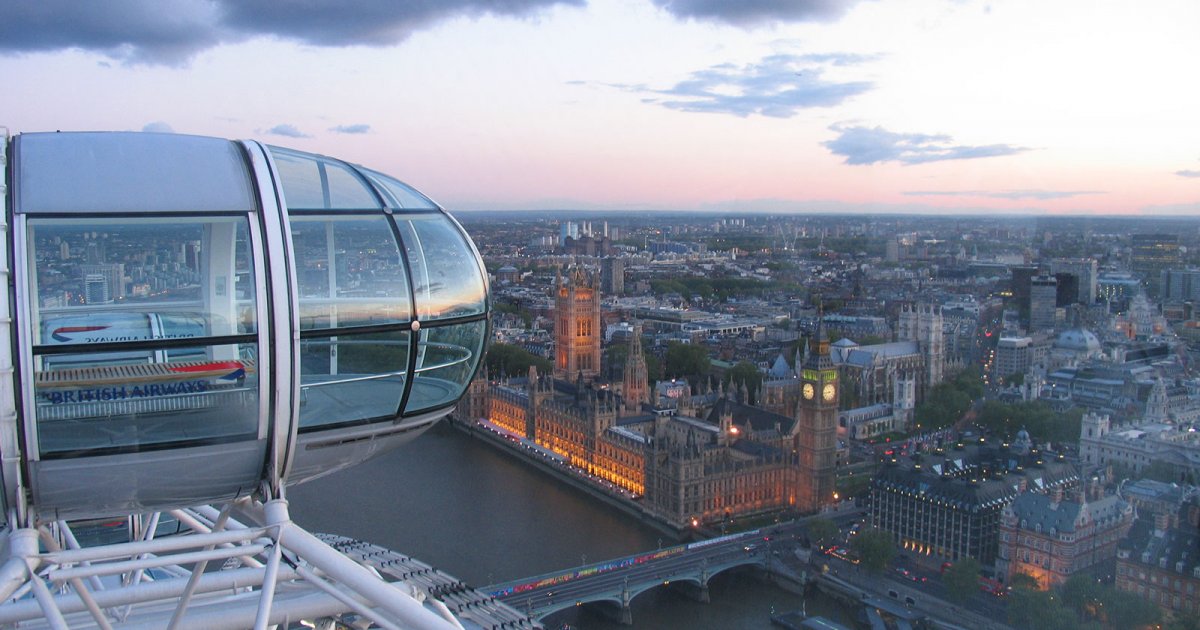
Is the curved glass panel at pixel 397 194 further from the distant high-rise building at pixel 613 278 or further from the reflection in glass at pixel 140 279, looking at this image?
the distant high-rise building at pixel 613 278

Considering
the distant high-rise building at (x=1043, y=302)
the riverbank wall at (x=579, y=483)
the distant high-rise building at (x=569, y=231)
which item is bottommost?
the riverbank wall at (x=579, y=483)

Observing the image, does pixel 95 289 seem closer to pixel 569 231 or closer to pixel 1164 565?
pixel 1164 565

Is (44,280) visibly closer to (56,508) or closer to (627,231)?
(56,508)

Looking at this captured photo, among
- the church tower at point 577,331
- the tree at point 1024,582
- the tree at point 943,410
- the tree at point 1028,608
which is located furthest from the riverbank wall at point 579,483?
the tree at point 943,410

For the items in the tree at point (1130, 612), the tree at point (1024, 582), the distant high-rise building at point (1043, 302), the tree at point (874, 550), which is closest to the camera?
the tree at point (1130, 612)

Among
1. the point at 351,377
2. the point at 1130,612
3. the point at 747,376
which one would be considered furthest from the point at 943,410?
the point at 351,377

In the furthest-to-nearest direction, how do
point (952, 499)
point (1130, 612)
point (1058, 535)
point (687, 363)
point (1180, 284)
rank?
1. point (1180, 284)
2. point (687, 363)
3. point (952, 499)
4. point (1058, 535)
5. point (1130, 612)
